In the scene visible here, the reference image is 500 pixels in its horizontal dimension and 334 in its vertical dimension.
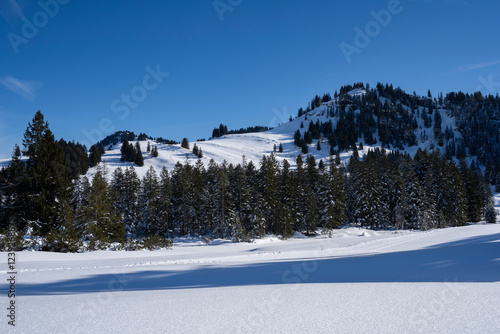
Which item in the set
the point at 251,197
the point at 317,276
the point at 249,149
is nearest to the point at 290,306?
the point at 317,276

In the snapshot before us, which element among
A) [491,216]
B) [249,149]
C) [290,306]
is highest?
[249,149]

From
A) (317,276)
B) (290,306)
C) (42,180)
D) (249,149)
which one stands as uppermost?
(249,149)

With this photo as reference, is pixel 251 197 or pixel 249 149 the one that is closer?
pixel 251 197

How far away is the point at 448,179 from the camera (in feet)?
157

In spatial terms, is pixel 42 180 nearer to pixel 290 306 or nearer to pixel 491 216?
pixel 290 306

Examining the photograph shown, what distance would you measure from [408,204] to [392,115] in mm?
148004

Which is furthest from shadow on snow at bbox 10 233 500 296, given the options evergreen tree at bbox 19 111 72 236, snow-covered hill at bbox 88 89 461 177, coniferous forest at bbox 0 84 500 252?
snow-covered hill at bbox 88 89 461 177

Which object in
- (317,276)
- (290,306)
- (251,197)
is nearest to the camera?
(290,306)

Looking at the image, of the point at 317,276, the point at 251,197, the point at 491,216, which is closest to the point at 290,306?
the point at 317,276

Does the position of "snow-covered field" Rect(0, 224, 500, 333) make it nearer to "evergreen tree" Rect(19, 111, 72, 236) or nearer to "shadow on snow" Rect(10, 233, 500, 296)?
"shadow on snow" Rect(10, 233, 500, 296)

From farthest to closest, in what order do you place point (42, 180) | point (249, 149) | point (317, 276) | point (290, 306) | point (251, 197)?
point (249, 149)
point (251, 197)
point (42, 180)
point (317, 276)
point (290, 306)

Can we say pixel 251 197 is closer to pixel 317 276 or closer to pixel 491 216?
pixel 317 276

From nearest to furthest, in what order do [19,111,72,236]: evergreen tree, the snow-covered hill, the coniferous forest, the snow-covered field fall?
the snow-covered field
[19,111,72,236]: evergreen tree
the coniferous forest
the snow-covered hill

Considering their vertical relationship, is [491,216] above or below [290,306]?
below
